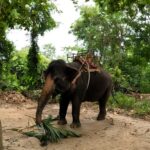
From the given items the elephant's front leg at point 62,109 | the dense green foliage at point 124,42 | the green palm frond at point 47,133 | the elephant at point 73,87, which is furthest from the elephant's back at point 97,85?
the dense green foliage at point 124,42

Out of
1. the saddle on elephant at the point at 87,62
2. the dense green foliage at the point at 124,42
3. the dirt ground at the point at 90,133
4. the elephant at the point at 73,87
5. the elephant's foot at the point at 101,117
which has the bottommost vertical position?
the dirt ground at the point at 90,133

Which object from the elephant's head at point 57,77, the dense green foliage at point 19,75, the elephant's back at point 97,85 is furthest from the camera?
the dense green foliage at point 19,75

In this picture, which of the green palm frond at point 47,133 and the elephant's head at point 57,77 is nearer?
the green palm frond at point 47,133

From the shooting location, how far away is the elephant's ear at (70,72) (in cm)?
823

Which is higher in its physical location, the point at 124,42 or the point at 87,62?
the point at 124,42

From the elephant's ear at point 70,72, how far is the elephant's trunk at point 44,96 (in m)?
0.44

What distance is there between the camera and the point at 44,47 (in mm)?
27750

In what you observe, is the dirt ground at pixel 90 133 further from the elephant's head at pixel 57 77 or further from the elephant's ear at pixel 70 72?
the elephant's ear at pixel 70 72

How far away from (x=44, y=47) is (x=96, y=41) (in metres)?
8.04

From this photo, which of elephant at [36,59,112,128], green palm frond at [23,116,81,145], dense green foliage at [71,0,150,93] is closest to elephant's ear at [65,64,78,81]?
elephant at [36,59,112,128]

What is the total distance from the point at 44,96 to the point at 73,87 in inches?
44.1

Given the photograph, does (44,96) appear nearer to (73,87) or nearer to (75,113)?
(73,87)

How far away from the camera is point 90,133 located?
8344 millimetres

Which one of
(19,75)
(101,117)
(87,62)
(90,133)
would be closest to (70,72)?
(87,62)
